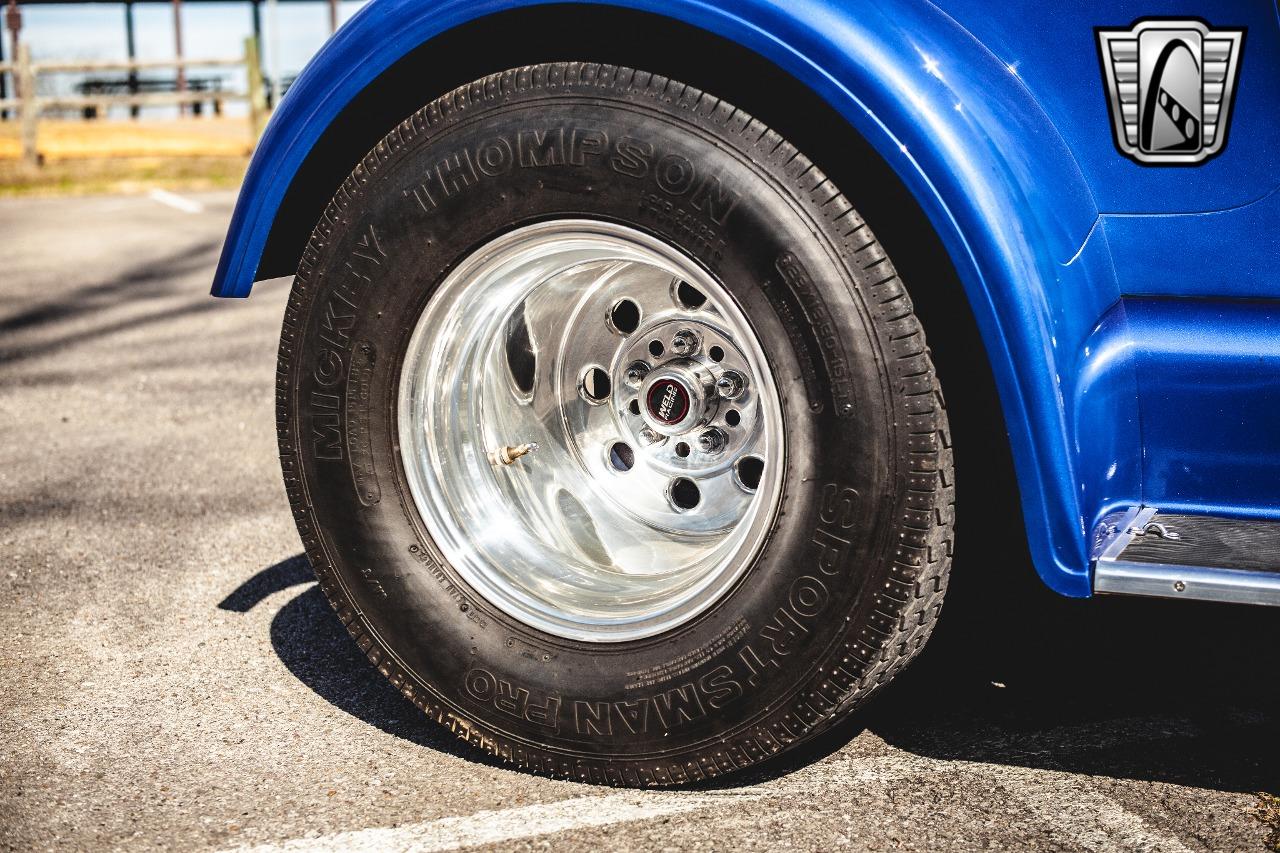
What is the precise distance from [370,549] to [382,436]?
0.21 meters

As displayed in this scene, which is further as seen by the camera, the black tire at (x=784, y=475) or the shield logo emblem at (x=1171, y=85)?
the black tire at (x=784, y=475)

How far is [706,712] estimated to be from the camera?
2.07m

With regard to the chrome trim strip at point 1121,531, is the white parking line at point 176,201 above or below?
below

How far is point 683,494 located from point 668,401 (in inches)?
8.0

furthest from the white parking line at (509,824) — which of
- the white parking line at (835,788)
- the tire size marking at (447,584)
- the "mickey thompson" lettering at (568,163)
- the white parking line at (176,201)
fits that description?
the white parking line at (176,201)

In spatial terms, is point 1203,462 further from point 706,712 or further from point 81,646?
point 81,646

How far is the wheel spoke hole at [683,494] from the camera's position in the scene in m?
2.43

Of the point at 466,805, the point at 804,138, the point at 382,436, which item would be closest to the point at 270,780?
the point at 466,805

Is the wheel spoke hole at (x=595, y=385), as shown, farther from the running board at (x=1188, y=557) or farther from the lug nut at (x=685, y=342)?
the running board at (x=1188, y=557)

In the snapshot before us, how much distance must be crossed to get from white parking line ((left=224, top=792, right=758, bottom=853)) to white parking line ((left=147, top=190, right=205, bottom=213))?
33.1ft

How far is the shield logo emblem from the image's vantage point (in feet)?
5.90

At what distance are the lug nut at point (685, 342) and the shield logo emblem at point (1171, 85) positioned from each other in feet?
2.77

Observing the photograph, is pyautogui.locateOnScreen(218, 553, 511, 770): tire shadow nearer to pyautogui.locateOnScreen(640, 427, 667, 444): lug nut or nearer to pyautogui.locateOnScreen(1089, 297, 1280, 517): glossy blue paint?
pyautogui.locateOnScreen(640, 427, 667, 444): lug nut

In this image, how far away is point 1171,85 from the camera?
1.81 m
